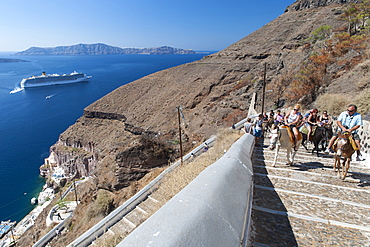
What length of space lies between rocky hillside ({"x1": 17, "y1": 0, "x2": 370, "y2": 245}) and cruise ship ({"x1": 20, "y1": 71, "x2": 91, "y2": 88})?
62.1 m

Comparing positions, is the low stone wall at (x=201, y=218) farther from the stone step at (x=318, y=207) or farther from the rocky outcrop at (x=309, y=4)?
the rocky outcrop at (x=309, y=4)

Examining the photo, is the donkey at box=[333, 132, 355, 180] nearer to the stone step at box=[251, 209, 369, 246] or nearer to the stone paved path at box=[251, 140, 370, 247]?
the stone paved path at box=[251, 140, 370, 247]

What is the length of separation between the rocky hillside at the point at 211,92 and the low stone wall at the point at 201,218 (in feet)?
37.8

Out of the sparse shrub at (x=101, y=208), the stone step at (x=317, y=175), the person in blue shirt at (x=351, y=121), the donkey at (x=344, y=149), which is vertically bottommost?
the sparse shrub at (x=101, y=208)

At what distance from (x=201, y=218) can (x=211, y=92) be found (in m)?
32.7

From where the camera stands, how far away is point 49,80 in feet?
296

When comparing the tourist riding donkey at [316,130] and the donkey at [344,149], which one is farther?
the tourist riding donkey at [316,130]

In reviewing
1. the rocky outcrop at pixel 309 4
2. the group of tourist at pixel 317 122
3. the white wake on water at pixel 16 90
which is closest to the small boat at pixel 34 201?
the group of tourist at pixel 317 122

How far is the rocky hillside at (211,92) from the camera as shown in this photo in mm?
16006

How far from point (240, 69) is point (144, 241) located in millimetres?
37820

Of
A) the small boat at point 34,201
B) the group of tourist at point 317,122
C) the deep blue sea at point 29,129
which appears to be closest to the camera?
the group of tourist at point 317,122

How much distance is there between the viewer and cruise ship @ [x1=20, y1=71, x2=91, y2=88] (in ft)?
284

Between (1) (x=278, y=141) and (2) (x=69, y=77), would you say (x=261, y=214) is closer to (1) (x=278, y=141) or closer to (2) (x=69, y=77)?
(1) (x=278, y=141)

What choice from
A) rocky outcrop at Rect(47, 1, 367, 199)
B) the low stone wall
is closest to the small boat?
rocky outcrop at Rect(47, 1, 367, 199)
